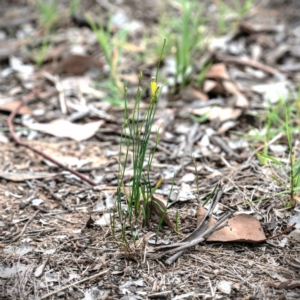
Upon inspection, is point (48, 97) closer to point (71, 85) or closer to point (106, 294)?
point (71, 85)

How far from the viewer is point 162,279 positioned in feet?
4.49

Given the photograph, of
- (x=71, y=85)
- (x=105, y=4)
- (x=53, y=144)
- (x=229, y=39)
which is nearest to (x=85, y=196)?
(x=53, y=144)

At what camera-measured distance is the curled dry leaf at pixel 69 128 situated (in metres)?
2.26

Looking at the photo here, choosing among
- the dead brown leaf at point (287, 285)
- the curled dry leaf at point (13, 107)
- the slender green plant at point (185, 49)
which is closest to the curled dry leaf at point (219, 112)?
the slender green plant at point (185, 49)

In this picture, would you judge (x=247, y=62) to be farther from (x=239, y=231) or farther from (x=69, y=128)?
(x=239, y=231)

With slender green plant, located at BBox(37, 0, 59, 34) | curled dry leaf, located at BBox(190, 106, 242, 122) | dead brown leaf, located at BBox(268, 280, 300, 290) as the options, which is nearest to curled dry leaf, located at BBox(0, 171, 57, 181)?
curled dry leaf, located at BBox(190, 106, 242, 122)

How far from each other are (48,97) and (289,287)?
68.7 inches

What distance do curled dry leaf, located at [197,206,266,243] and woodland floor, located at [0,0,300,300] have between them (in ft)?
0.05

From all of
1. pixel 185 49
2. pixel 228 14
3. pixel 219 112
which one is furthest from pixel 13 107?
pixel 228 14

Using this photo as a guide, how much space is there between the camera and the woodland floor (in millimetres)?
1383

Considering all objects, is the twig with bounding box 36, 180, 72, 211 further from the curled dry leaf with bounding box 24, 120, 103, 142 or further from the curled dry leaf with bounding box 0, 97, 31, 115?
the curled dry leaf with bounding box 0, 97, 31, 115

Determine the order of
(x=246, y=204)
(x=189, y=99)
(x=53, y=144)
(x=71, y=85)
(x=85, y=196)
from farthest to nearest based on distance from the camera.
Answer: (x=71, y=85) → (x=189, y=99) → (x=53, y=144) → (x=85, y=196) → (x=246, y=204)

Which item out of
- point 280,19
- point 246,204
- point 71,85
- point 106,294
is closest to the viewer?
point 106,294

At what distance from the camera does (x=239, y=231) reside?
151 centimetres
